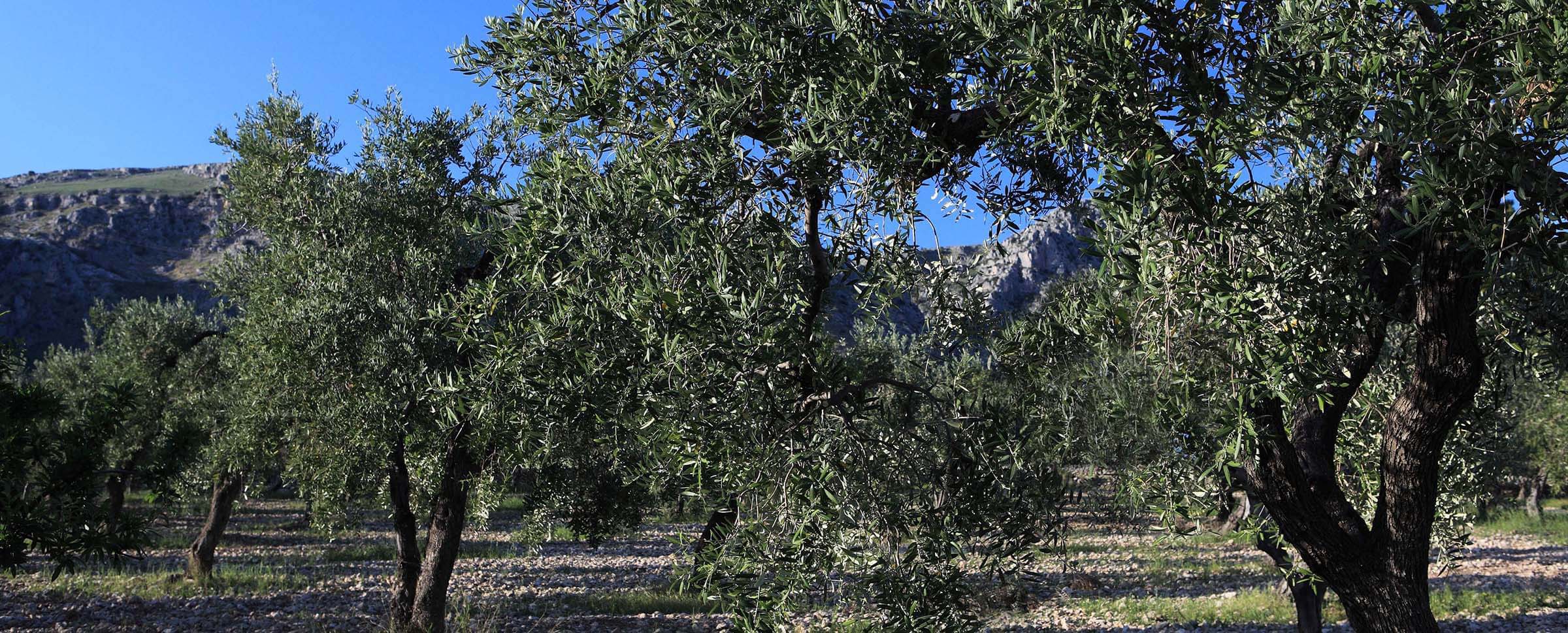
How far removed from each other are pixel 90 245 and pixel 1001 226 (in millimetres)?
174711

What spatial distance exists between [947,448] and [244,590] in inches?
787

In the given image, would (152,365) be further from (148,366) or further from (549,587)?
(549,587)

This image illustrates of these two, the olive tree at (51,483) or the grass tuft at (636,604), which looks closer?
the olive tree at (51,483)

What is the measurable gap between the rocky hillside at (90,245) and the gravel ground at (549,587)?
271ft

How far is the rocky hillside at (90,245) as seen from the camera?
369 feet

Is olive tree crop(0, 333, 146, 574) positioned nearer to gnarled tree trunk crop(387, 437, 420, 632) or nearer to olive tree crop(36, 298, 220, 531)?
gnarled tree trunk crop(387, 437, 420, 632)

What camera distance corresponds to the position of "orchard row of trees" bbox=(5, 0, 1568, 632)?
4.85 m

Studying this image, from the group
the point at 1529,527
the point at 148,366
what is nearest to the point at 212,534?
the point at 148,366

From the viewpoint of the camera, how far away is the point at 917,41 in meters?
5.95

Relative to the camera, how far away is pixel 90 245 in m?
140

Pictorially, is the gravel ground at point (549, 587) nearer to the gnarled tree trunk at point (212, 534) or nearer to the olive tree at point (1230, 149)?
the gnarled tree trunk at point (212, 534)

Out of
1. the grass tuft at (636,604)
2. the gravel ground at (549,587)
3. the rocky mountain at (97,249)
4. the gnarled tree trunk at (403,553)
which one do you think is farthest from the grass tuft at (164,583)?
the rocky mountain at (97,249)

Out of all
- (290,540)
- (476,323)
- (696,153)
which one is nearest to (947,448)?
(696,153)

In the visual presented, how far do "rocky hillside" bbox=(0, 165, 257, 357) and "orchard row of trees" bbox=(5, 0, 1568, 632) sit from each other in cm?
10644
